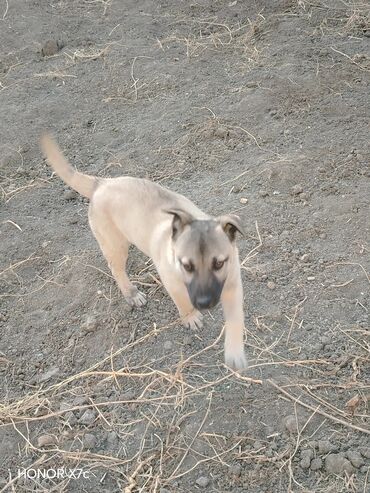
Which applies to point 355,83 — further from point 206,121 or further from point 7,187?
point 7,187

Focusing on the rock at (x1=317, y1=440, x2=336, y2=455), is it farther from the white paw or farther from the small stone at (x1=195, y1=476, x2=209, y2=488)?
the white paw

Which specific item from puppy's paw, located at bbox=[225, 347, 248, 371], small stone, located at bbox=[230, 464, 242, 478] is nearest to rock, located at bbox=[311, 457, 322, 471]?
small stone, located at bbox=[230, 464, 242, 478]

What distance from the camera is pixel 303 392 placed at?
3.88m

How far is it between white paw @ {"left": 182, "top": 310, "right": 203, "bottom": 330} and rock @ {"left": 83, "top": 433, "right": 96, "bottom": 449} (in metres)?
1.01

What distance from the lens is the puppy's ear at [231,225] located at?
3620mm

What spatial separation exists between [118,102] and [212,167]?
1711 millimetres

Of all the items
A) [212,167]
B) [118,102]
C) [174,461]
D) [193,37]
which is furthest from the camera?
[193,37]

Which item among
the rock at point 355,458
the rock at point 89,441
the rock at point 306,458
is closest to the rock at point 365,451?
the rock at point 355,458

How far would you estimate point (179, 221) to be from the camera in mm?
3807

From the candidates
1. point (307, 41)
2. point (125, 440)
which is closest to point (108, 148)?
point (307, 41)

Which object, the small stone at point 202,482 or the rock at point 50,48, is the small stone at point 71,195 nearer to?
the rock at point 50,48

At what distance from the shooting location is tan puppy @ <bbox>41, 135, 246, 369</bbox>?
11.9 ft

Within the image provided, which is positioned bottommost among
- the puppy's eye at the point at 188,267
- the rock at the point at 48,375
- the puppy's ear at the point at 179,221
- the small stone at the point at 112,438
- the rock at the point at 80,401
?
the small stone at the point at 112,438

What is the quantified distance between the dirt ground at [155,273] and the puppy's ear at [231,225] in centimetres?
91
